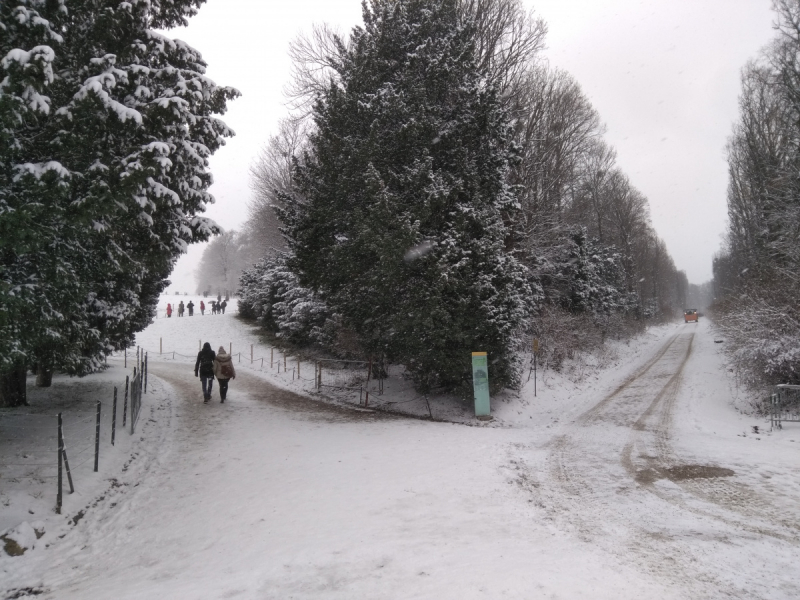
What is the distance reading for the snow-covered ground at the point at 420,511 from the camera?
173 inches

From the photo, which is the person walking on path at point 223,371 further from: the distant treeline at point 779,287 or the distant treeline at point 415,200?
the distant treeline at point 779,287

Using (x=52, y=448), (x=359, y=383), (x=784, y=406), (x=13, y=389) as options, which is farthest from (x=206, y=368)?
(x=784, y=406)

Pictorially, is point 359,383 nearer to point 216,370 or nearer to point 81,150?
point 216,370

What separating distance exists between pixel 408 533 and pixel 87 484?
517 cm

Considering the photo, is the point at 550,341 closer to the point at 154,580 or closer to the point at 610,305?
the point at 610,305

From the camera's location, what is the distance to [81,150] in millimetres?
7324

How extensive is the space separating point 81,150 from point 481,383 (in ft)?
32.6

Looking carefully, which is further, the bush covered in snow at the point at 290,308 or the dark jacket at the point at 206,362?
the bush covered in snow at the point at 290,308

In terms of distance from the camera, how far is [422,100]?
13086 millimetres

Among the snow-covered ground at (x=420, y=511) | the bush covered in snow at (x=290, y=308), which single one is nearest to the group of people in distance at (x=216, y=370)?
the snow-covered ground at (x=420, y=511)

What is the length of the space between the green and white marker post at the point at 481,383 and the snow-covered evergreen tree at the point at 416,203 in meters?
0.27

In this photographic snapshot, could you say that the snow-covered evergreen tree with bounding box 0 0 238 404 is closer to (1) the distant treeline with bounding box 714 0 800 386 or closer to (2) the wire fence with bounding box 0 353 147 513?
(2) the wire fence with bounding box 0 353 147 513

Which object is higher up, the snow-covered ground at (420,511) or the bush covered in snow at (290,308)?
the bush covered in snow at (290,308)

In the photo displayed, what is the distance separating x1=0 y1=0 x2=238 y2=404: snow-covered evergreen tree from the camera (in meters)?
6.39
